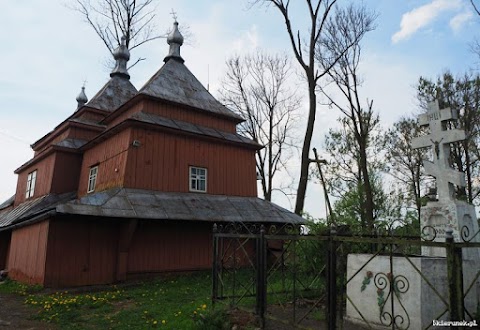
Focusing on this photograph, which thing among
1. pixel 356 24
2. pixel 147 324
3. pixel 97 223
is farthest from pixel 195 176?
pixel 356 24

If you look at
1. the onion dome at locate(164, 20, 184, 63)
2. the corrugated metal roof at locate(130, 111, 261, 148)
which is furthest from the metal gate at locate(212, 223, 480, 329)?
the onion dome at locate(164, 20, 184, 63)

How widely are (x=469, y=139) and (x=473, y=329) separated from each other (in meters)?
16.5

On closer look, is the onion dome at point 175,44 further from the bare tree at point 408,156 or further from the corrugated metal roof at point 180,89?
the bare tree at point 408,156

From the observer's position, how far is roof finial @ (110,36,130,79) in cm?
2172

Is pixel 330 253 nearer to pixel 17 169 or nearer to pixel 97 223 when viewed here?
pixel 97 223

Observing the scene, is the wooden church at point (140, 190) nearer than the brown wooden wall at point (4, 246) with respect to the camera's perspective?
→ Yes

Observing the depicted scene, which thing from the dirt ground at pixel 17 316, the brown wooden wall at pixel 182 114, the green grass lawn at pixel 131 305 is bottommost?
the dirt ground at pixel 17 316

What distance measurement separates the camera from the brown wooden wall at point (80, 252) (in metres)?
11.0

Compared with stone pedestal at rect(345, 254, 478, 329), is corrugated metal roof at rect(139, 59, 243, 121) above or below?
above

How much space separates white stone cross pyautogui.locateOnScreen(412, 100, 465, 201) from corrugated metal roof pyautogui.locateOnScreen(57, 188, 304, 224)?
791cm

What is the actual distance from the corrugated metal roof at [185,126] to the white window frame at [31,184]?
8328 millimetres

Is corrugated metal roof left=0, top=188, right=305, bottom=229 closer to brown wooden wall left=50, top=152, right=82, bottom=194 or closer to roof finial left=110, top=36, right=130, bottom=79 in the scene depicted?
brown wooden wall left=50, top=152, right=82, bottom=194

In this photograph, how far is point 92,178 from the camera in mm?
15695

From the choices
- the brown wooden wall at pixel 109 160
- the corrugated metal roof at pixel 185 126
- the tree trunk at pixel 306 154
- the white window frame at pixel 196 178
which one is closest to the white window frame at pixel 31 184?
the brown wooden wall at pixel 109 160
